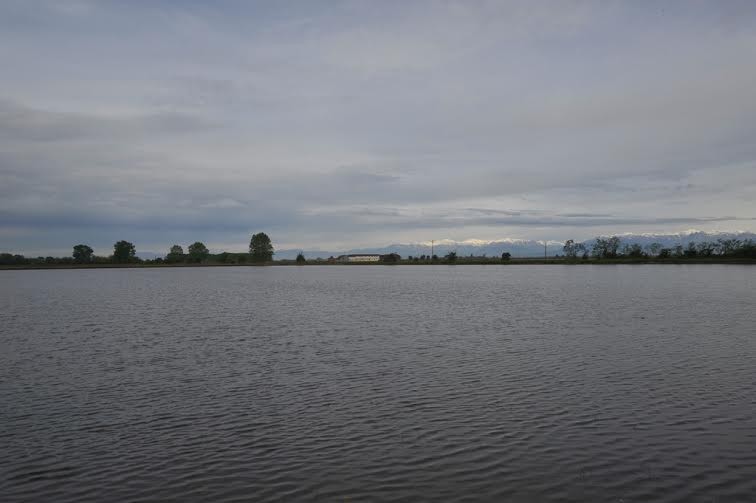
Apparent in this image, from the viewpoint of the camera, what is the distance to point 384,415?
16578mm

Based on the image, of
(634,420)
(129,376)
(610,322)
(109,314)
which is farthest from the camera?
(109,314)

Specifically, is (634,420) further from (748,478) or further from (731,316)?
(731,316)

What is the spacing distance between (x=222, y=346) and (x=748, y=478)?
25.3 metres

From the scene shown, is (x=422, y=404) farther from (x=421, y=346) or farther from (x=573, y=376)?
(x=421, y=346)

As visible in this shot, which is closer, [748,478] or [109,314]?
[748,478]

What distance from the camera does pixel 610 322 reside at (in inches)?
1510

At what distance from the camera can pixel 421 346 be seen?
29.3m

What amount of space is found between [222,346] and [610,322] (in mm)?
26541

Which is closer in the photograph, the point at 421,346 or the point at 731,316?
the point at 421,346

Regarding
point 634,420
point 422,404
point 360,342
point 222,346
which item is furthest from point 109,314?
point 634,420

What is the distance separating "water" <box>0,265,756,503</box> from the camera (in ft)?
38.0

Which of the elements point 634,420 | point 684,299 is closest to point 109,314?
point 634,420

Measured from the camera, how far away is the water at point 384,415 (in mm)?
11594

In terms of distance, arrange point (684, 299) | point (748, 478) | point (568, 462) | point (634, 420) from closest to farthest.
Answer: point (748, 478), point (568, 462), point (634, 420), point (684, 299)
